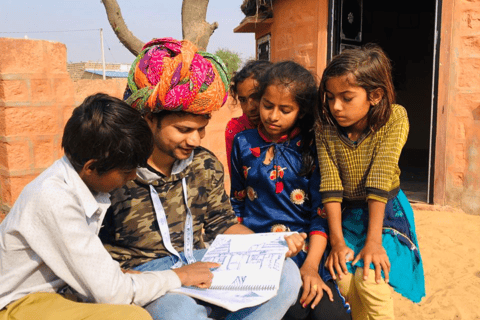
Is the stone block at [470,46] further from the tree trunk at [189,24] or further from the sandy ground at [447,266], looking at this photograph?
the tree trunk at [189,24]

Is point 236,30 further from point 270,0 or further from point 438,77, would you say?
point 438,77

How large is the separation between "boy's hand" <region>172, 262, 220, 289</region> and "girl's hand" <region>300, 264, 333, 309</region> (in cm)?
48

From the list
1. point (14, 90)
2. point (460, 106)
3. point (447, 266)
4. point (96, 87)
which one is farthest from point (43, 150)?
point (460, 106)

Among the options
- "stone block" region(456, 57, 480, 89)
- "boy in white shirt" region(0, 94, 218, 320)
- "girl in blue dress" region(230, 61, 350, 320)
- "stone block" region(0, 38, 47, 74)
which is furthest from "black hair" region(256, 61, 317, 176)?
"stone block" region(456, 57, 480, 89)

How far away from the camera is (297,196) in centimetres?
225

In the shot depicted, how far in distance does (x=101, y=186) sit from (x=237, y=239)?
679 millimetres

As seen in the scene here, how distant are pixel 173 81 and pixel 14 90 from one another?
2.60 m

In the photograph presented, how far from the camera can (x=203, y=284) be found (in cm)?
165

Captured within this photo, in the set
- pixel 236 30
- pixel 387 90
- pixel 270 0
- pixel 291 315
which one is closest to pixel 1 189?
pixel 291 315

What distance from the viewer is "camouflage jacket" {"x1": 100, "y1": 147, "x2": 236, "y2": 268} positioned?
1.88 metres

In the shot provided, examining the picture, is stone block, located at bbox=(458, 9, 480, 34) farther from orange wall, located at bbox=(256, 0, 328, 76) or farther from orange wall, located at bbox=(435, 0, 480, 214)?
orange wall, located at bbox=(256, 0, 328, 76)

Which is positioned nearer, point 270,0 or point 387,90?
point 387,90

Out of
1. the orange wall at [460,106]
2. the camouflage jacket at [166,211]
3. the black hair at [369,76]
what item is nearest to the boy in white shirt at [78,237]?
the camouflage jacket at [166,211]

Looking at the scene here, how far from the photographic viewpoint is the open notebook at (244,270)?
5.02 feet
